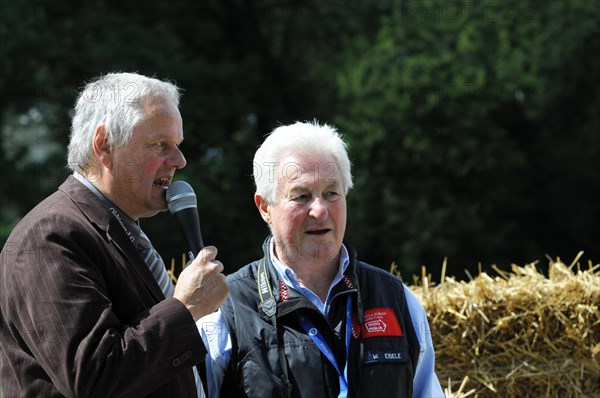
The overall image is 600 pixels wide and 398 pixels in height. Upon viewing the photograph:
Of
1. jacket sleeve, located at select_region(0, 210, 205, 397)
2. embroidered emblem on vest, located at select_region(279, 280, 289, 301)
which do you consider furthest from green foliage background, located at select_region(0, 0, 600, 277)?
jacket sleeve, located at select_region(0, 210, 205, 397)

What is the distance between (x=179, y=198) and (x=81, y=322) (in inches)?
20.6

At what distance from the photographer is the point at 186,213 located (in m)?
2.46

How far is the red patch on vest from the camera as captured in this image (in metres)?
2.80

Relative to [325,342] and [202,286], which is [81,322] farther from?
[325,342]

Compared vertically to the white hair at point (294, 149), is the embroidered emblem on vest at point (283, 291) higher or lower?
lower

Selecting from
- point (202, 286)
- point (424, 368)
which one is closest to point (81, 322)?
point (202, 286)

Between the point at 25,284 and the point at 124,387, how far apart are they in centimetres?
37

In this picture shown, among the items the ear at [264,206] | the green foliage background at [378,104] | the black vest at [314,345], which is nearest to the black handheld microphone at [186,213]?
the black vest at [314,345]

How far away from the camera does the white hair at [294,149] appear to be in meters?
2.92

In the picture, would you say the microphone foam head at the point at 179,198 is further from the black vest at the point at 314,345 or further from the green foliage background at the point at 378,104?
the green foliage background at the point at 378,104

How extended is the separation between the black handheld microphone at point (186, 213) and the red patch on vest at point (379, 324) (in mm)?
694

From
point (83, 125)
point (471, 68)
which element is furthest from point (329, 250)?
point (471, 68)

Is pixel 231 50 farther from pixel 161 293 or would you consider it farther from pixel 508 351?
pixel 161 293

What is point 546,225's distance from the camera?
47.7 ft
